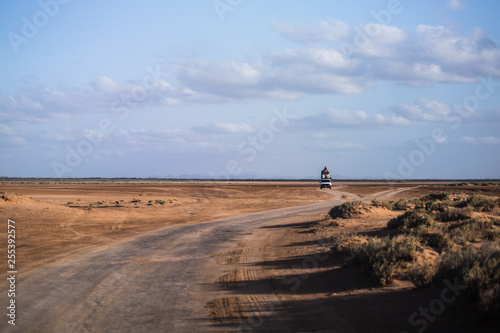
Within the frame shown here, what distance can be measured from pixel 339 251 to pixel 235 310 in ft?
17.8

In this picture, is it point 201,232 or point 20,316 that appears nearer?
point 20,316

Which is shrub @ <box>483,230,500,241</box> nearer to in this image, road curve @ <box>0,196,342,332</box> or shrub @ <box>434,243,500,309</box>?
shrub @ <box>434,243,500,309</box>

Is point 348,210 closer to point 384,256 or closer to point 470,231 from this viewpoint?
point 470,231

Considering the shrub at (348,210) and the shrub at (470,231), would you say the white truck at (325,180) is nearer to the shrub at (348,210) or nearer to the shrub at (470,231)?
the shrub at (348,210)

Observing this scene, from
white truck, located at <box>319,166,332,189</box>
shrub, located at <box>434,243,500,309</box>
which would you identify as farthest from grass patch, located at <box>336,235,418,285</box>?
white truck, located at <box>319,166,332,189</box>

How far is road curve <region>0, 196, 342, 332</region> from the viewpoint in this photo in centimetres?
764

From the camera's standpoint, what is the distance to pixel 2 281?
35.8 ft

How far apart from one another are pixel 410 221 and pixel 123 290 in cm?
1097

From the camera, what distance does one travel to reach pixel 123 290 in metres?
9.95

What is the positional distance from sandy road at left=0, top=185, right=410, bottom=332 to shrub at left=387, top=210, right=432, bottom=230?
263 inches

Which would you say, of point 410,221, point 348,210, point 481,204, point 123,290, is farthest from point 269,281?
point 481,204

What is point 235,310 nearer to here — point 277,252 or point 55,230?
point 277,252

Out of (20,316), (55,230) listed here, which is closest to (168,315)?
(20,316)

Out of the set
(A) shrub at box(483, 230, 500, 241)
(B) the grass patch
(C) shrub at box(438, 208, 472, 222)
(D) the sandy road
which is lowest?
(D) the sandy road
